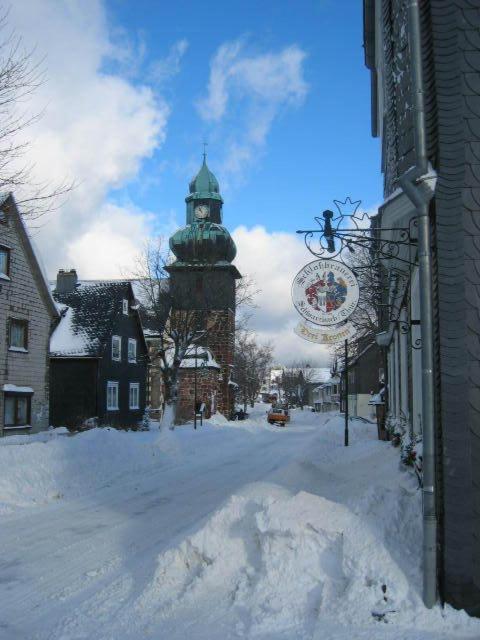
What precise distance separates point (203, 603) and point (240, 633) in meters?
0.69

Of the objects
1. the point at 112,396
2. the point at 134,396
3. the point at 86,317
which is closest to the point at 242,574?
the point at 86,317

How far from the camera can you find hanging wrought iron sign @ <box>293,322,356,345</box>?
24.2 feet

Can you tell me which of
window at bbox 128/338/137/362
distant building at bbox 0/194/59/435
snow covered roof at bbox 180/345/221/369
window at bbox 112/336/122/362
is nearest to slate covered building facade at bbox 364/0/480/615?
distant building at bbox 0/194/59/435

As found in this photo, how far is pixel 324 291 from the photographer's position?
738 centimetres

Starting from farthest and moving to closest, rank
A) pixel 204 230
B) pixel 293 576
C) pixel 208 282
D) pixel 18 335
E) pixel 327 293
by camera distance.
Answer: pixel 204 230 → pixel 208 282 → pixel 18 335 → pixel 327 293 → pixel 293 576

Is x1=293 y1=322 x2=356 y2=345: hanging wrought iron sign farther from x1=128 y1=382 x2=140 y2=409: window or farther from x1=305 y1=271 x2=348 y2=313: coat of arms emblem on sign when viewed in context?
x1=128 y1=382 x2=140 y2=409: window

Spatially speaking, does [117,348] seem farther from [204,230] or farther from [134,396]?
[204,230]

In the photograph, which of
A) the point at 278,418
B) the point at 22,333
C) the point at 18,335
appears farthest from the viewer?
the point at 278,418

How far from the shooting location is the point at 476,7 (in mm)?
6082

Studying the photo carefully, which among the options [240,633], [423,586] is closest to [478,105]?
[423,586]

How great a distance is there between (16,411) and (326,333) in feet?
69.2

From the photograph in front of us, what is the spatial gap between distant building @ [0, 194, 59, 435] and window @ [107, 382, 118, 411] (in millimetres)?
8182

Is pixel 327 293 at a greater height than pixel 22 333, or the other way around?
pixel 22 333

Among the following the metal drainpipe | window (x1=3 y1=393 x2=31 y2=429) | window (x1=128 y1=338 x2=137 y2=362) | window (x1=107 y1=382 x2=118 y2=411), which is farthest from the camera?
window (x1=128 y1=338 x2=137 y2=362)
